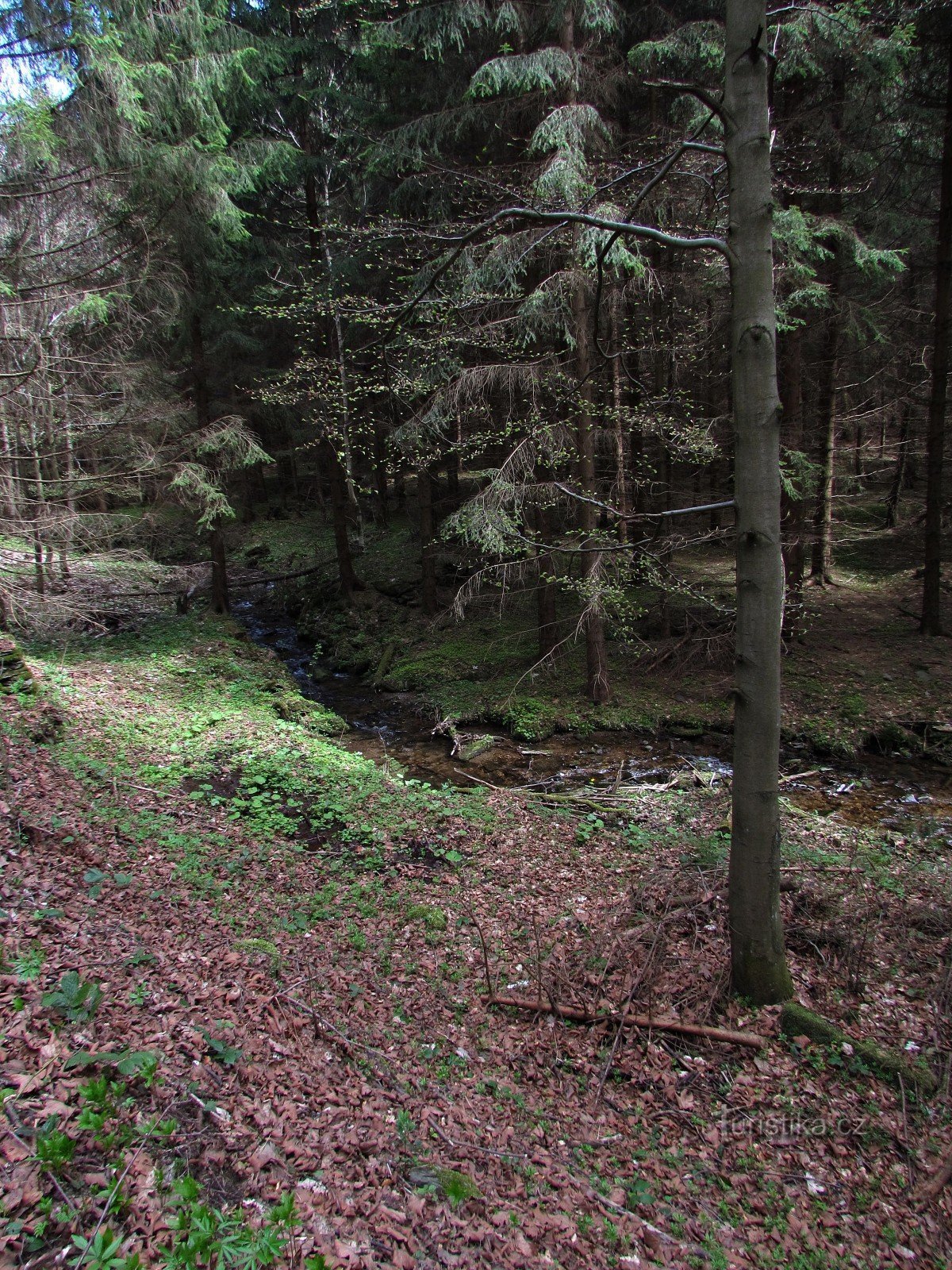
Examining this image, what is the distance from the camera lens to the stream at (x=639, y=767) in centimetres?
846

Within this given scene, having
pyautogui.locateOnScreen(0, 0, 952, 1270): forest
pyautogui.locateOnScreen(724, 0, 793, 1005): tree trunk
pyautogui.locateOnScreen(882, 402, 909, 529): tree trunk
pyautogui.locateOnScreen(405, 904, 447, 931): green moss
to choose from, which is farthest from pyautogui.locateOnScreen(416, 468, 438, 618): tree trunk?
pyautogui.locateOnScreen(724, 0, 793, 1005): tree trunk

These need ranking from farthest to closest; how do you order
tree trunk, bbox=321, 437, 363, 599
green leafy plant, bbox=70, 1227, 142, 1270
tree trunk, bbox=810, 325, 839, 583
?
tree trunk, bbox=321, 437, 363, 599 → tree trunk, bbox=810, 325, 839, 583 → green leafy plant, bbox=70, 1227, 142, 1270

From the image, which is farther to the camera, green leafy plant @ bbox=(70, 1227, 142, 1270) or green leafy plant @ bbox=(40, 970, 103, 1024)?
green leafy plant @ bbox=(40, 970, 103, 1024)

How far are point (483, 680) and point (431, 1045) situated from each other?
9.04 meters

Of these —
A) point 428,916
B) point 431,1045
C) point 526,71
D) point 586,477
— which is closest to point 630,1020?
point 431,1045

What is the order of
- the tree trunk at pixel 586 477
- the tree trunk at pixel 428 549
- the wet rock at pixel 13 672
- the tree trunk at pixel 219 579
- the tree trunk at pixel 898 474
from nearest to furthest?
the wet rock at pixel 13 672 < the tree trunk at pixel 586 477 < the tree trunk at pixel 219 579 < the tree trunk at pixel 898 474 < the tree trunk at pixel 428 549

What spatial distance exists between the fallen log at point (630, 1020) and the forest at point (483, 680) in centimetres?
3

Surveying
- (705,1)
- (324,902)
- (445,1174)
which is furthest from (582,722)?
(705,1)

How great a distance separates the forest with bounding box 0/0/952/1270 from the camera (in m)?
3.22

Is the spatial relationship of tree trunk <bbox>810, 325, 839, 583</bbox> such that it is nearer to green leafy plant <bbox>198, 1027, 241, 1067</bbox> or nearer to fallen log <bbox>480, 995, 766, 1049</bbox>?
fallen log <bbox>480, 995, 766, 1049</bbox>

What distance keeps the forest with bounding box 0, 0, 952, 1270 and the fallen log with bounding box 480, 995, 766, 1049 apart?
1.3 inches

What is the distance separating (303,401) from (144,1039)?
1538cm

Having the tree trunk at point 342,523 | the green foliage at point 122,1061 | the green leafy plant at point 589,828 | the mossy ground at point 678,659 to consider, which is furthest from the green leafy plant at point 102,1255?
the tree trunk at point 342,523

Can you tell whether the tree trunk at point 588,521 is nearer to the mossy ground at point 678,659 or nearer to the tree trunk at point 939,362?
the mossy ground at point 678,659
